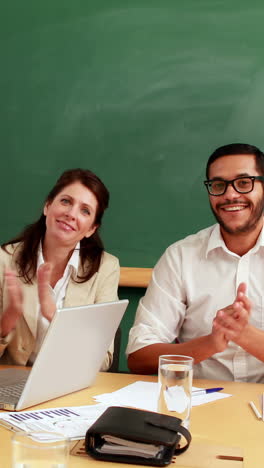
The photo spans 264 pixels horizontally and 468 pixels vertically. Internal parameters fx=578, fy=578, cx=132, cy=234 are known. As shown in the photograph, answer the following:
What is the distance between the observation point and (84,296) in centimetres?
234

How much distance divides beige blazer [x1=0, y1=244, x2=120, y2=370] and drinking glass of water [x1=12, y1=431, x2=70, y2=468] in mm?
1297

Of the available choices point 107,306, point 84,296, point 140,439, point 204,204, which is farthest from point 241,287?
point 204,204

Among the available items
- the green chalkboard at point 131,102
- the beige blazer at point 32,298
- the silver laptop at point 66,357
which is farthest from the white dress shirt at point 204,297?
the green chalkboard at point 131,102

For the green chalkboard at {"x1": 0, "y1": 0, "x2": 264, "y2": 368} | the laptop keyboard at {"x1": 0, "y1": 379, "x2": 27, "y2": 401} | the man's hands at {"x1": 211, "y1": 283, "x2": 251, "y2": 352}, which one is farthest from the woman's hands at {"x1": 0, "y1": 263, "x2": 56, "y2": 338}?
the green chalkboard at {"x1": 0, "y1": 0, "x2": 264, "y2": 368}

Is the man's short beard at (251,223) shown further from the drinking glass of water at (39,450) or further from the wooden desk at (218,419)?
the drinking glass of water at (39,450)

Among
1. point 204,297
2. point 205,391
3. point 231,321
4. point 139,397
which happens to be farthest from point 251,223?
point 139,397

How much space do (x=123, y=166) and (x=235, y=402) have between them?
72.0 inches

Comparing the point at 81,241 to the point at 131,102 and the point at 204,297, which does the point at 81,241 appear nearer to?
the point at 204,297

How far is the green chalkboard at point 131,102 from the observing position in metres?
3.08

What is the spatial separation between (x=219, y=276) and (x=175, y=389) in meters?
0.93

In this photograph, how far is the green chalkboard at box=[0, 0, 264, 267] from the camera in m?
3.08

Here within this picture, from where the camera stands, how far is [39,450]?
774mm

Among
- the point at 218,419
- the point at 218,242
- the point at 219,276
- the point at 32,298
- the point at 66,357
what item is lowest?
the point at 218,419

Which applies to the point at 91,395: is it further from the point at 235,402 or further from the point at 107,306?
the point at 235,402
